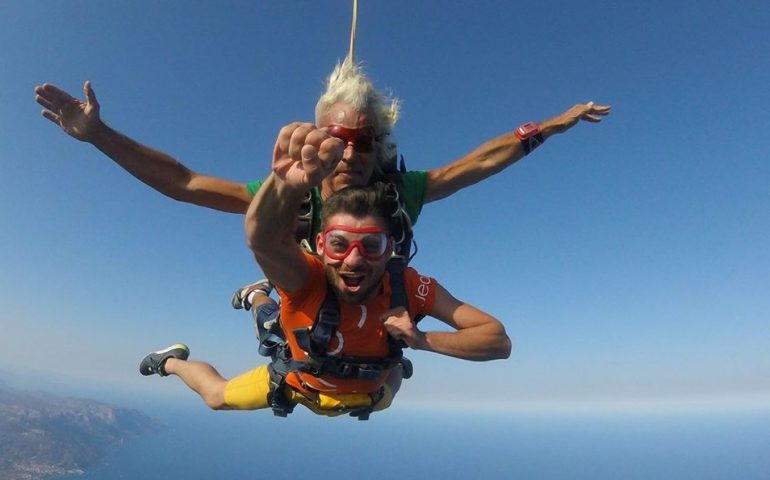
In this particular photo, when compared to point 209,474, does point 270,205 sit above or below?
above

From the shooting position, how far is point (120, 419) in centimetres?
15950

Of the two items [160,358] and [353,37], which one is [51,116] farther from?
[160,358]

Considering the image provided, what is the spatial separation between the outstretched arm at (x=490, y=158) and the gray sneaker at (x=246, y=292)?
1646 mm

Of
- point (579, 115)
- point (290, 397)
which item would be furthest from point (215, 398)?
point (579, 115)

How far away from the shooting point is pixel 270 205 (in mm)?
1377

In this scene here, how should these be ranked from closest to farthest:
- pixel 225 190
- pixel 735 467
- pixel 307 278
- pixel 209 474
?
1. pixel 307 278
2. pixel 225 190
3. pixel 209 474
4. pixel 735 467

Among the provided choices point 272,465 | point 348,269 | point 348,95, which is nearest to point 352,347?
point 348,269

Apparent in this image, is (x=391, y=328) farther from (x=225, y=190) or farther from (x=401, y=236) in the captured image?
(x=225, y=190)

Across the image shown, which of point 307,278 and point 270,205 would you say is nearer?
point 270,205

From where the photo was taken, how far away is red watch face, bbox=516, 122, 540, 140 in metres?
3.13

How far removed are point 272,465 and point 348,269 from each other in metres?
148

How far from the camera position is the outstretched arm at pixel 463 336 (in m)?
2.11

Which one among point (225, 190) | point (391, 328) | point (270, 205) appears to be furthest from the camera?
point (225, 190)

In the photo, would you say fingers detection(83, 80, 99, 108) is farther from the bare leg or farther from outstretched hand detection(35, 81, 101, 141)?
the bare leg
